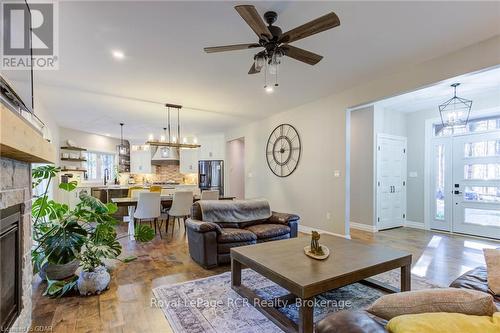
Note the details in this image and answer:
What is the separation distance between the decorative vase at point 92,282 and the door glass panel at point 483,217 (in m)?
6.42

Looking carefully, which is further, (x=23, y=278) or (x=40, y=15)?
(x=40, y=15)

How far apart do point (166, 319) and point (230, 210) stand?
2033 millimetres

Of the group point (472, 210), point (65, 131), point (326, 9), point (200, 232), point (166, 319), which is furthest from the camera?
point (65, 131)

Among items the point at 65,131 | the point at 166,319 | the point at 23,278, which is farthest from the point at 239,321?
the point at 65,131

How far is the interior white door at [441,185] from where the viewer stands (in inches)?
217

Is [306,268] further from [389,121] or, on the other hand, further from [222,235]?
[389,121]

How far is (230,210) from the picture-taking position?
407 centimetres

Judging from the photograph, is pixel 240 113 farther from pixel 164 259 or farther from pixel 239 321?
pixel 239 321

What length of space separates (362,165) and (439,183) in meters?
1.69

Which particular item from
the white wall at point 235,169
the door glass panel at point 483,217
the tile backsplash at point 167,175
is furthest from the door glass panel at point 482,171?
the tile backsplash at point 167,175

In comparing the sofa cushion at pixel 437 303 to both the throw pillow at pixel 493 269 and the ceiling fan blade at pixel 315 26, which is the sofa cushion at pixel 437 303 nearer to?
the throw pillow at pixel 493 269

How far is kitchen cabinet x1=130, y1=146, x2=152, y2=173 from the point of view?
1034 cm

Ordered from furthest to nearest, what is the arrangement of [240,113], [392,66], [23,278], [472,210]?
[240,113] < [472,210] < [392,66] < [23,278]

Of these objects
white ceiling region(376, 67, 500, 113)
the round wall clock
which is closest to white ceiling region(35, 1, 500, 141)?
the round wall clock
